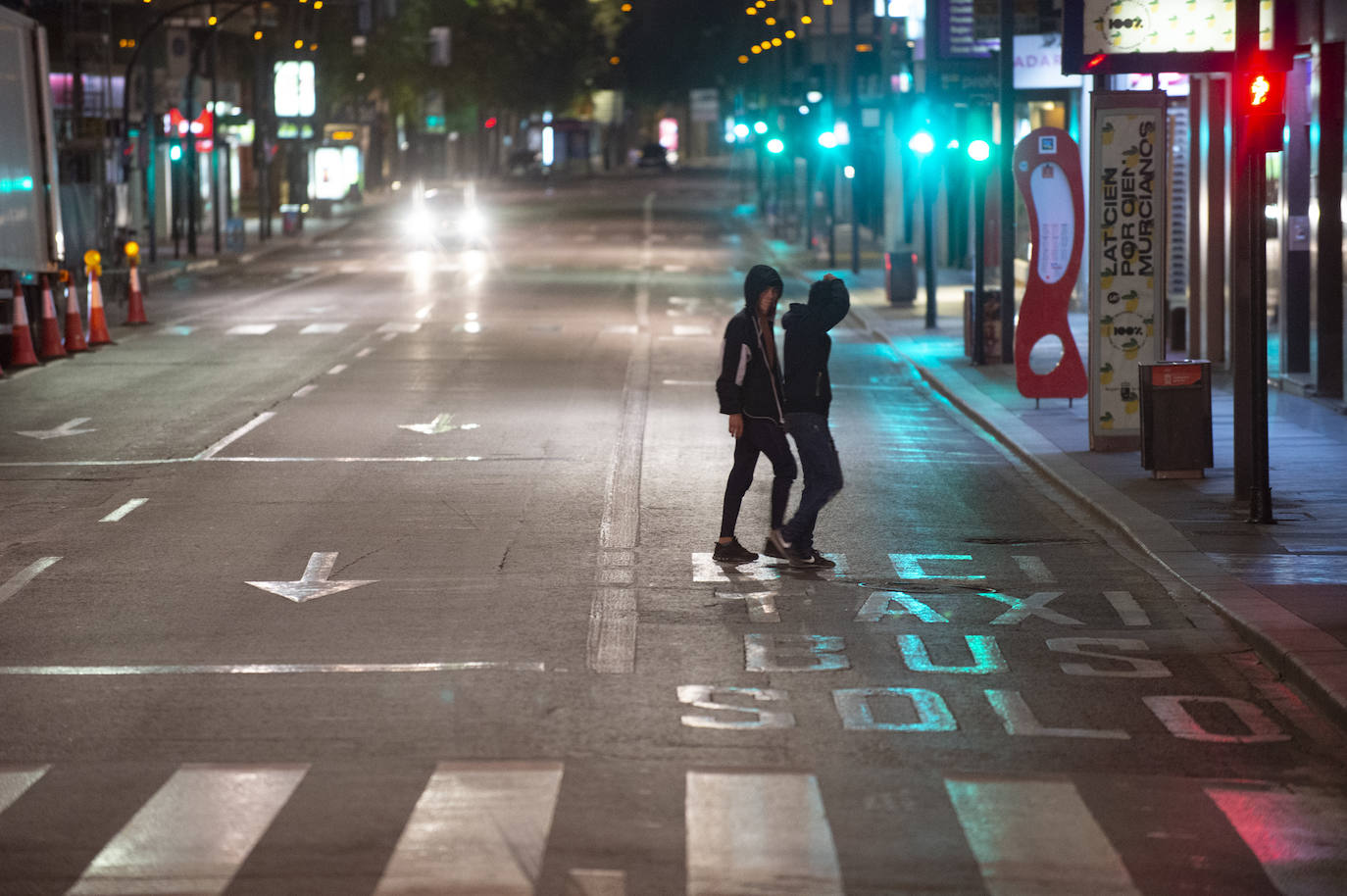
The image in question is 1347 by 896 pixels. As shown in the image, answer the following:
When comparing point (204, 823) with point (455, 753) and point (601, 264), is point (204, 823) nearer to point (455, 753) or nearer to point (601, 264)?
point (455, 753)

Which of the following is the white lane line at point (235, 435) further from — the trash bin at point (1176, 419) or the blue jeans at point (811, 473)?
the trash bin at point (1176, 419)

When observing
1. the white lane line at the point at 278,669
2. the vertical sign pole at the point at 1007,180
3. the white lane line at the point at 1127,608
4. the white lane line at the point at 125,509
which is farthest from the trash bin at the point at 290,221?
the white lane line at the point at 278,669

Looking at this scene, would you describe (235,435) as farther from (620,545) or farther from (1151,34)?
(1151,34)

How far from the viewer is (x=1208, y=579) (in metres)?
11.8

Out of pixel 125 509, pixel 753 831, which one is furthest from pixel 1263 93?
pixel 125 509

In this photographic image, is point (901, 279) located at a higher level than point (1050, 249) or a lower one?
lower

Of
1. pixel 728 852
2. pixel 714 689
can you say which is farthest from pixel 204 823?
pixel 714 689

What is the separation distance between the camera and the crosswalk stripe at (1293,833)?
22.3ft

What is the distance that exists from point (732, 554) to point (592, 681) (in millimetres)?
3305

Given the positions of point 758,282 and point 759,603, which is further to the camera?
point 758,282

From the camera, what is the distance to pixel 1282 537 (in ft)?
42.9

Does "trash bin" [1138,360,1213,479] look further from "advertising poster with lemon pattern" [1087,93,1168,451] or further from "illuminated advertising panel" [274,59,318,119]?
"illuminated advertising panel" [274,59,318,119]

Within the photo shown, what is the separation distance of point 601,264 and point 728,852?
43316 mm

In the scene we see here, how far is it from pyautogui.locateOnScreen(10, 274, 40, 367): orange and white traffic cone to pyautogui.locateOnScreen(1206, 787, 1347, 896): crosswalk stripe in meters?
20.3
